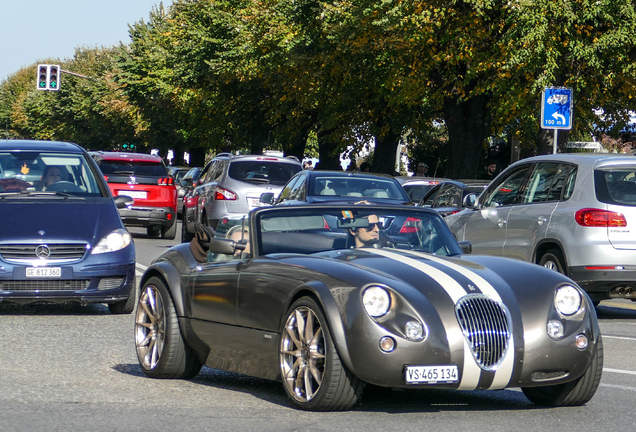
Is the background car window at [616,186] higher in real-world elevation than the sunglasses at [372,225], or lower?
higher

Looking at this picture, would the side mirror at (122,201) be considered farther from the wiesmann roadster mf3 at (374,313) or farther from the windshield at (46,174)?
the wiesmann roadster mf3 at (374,313)

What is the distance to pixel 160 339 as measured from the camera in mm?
7793

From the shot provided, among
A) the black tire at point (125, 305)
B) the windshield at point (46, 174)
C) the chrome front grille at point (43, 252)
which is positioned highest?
the windshield at point (46, 174)

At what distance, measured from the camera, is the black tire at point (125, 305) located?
37.7ft

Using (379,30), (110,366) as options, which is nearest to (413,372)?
(110,366)

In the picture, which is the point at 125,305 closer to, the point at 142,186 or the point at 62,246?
the point at 62,246

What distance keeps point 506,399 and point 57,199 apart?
245 inches

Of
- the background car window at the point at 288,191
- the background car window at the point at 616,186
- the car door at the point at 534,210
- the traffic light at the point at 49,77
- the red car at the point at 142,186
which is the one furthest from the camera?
the traffic light at the point at 49,77

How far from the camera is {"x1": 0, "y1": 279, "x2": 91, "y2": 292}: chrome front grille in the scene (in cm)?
1080

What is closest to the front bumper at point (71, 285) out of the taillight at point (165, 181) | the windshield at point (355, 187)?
the windshield at point (355, 187)

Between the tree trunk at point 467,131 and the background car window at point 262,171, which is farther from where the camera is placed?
the tree trunk at point 467,131

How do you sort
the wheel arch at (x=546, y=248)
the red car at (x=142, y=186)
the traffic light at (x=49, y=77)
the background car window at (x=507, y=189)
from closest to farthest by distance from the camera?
1. the wheel arch at (x=546, y=248)
2. the background car window at (x=507, y=189)
3. the red car at (x=142, y=186)
4. the traffic light at (x=49, y=77)

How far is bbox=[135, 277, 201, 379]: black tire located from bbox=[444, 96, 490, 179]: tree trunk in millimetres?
25220

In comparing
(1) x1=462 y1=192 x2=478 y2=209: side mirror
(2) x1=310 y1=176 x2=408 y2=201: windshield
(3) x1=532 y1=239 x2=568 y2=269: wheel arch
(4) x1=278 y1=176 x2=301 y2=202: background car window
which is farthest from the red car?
(3) x1=532 y1=239 x2=568 y2=269: wheel arch
